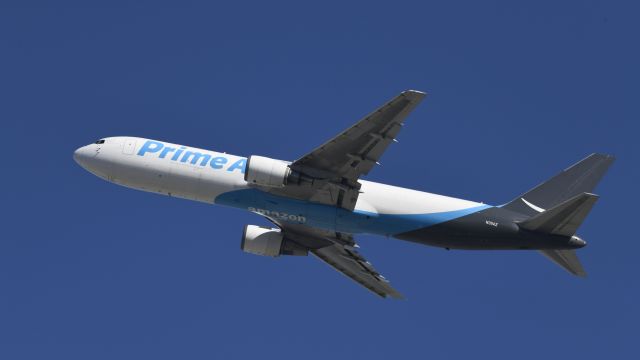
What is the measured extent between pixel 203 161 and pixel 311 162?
6.39 m

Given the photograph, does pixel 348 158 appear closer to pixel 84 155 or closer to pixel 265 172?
pixel 265 172

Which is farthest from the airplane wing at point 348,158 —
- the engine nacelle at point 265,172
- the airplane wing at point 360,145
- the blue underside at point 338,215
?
the engine nacelle at point 265,172

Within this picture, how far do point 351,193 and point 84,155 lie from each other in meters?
16.0

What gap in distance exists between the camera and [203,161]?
164 ft

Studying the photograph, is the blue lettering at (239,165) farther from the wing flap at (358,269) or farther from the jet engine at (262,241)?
the wing flap at (358,269)

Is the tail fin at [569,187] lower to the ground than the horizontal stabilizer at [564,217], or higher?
higher

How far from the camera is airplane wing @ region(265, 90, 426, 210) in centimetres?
4425

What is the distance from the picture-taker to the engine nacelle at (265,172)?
4747 cm

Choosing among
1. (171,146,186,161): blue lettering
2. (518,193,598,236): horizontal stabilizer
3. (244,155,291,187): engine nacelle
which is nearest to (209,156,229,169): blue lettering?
(171,146,186,161): blue lettering

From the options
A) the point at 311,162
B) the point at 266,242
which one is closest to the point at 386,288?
the point at 266,242

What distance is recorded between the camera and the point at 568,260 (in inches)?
1959

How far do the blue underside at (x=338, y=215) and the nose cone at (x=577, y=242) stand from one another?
4945 mm

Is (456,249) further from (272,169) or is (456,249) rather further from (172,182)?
(172,182)

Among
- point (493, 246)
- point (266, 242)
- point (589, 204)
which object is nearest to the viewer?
point (589, 204)
